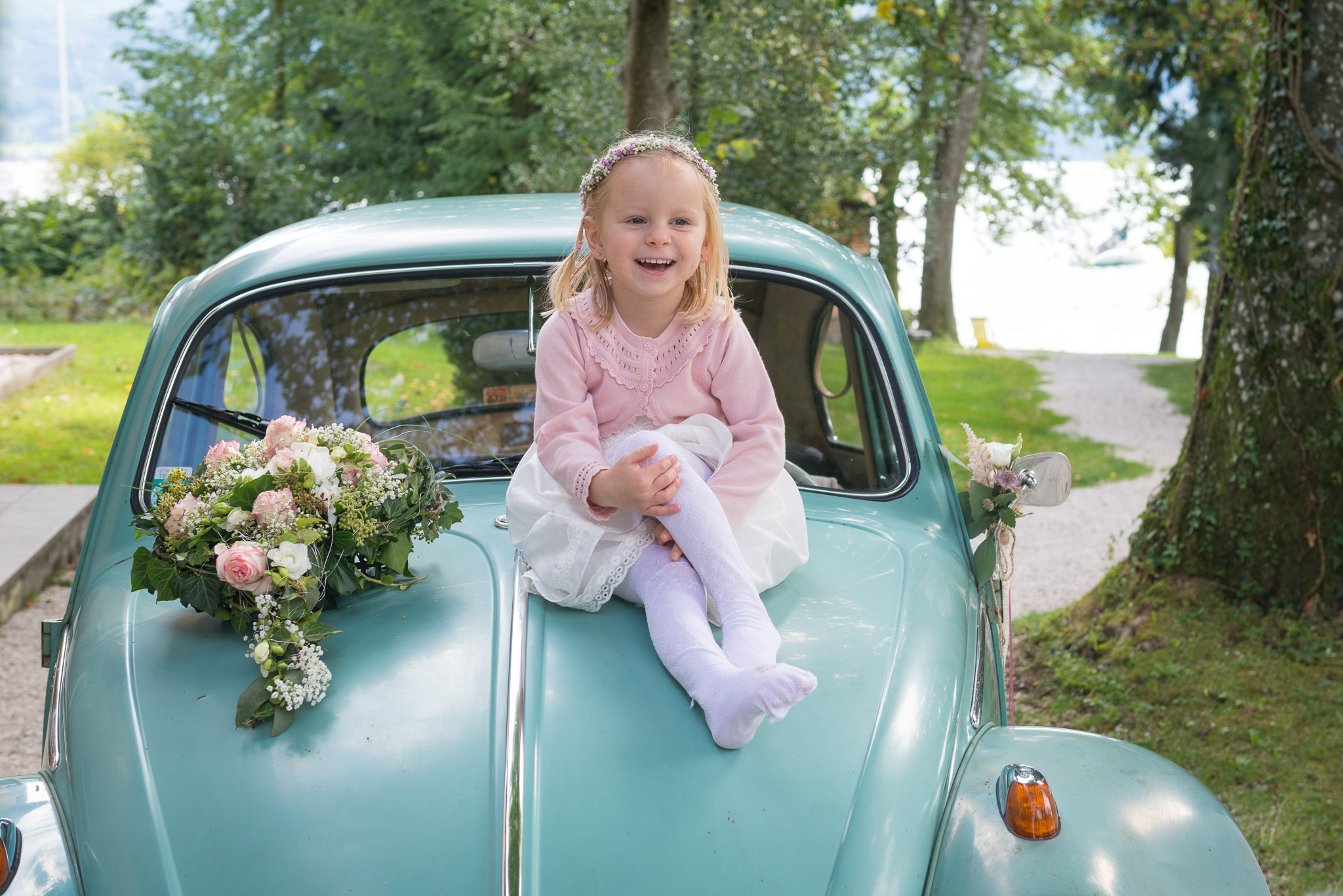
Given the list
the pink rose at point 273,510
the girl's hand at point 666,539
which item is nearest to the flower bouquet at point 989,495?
the girl's hand at point 666,539

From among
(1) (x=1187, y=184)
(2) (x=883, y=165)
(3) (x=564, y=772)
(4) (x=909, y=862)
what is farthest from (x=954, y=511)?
(1) (x=1187, y=184)

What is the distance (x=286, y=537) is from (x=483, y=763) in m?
0.65

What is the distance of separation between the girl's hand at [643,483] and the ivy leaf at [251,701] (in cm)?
72

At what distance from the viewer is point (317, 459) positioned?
215 centimetres

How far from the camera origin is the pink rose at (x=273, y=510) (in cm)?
208

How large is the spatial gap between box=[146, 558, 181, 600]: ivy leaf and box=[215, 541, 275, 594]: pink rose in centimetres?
11

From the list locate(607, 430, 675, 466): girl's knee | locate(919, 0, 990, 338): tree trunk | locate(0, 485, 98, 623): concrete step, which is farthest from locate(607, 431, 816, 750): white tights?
locate(919, 0, 990, 338): tree trunk

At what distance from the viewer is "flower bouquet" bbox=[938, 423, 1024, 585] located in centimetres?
260

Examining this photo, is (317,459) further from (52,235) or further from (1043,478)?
(52,235)

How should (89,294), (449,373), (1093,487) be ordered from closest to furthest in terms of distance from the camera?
(449,373)
(1093,487)
(89,294)

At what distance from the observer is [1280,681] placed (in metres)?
3.94

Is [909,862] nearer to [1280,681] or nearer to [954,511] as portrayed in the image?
[954,511]

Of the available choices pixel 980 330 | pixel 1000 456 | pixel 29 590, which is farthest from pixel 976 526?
pixel 980 330

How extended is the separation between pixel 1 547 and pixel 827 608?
5.50 metres
